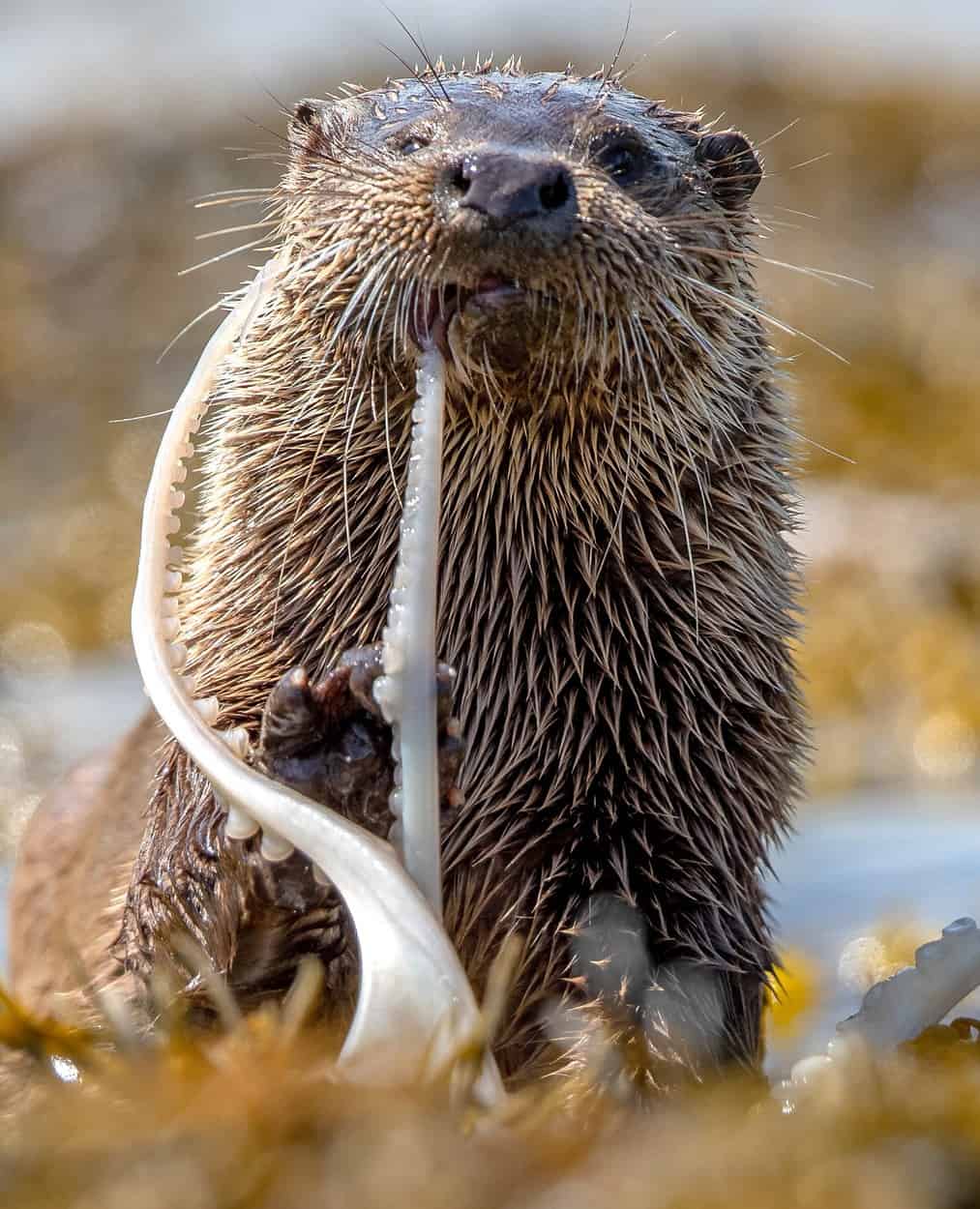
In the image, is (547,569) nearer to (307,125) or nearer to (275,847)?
(275,847)

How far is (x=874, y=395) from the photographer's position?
34.2 feet

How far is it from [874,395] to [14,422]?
16.8 ft

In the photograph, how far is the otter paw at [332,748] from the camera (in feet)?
7.36

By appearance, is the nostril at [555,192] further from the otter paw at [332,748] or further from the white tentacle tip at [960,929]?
the white tentacle tip at [960,929]

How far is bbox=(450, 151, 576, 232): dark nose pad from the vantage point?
2379 mm

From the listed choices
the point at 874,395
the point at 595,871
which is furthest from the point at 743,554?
the point at 874,395

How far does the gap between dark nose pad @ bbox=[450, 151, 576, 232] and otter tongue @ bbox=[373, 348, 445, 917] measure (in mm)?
450

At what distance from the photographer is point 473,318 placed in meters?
2.48

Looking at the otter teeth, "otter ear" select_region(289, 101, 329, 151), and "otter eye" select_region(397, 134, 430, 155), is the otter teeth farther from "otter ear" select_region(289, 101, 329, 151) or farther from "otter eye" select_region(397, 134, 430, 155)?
"otter ear" select_region(289, 101, 329, 151)

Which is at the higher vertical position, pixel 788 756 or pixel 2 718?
pixel 788 756

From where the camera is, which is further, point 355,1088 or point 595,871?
point 595,871

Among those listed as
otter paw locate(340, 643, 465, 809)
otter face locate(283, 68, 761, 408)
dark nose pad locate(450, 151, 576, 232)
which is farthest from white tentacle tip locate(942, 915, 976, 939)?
dark nose pad locate(450, 151, 576, 232)

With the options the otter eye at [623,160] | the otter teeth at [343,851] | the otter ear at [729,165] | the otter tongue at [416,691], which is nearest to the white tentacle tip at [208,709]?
the otter teeth at [343,851]

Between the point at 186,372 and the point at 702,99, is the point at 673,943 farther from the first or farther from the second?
the point at 702,99
